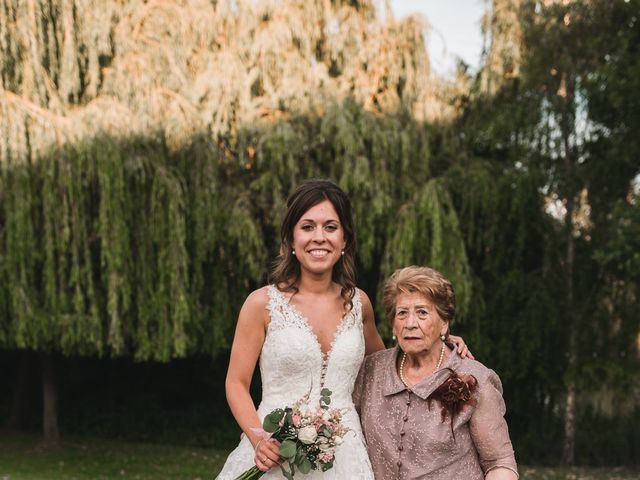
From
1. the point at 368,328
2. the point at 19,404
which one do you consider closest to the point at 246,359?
the point at 368,328

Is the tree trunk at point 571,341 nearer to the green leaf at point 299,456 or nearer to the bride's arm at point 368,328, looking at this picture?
the bride's arm at point 368,328

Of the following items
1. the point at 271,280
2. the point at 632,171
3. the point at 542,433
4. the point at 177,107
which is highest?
the point at 177,107

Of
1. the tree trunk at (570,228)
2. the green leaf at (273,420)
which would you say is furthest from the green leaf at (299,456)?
the tree trunk at (570,228)

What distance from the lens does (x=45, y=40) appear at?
9.30m

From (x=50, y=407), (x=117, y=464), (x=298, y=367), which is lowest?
(x=117, y=464)

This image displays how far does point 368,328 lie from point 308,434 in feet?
2.85

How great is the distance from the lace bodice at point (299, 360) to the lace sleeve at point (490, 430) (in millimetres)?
529

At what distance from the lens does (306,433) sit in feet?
8.68

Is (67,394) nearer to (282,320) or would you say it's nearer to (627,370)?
(627,370)

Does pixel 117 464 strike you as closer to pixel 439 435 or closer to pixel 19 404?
pixel 19 404

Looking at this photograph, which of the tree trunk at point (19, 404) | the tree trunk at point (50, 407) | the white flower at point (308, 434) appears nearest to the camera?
the white flower at point (308, 434)

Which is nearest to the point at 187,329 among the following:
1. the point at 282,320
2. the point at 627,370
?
the point at 627,370

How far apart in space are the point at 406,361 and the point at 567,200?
30.9ft

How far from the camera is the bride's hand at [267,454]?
274 centimetres
